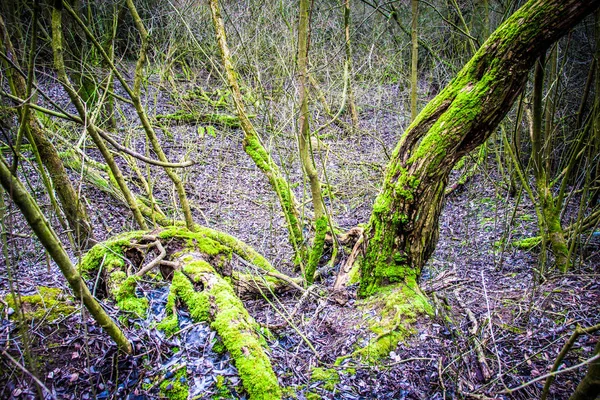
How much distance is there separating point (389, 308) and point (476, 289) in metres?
1.33

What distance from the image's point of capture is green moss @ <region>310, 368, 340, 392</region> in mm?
2346

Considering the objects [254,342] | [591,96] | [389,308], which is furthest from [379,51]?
[254,342]

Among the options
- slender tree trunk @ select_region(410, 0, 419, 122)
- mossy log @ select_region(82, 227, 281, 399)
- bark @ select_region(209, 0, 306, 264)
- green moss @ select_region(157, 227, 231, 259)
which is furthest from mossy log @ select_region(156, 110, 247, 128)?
mossy log @ select_region(82, 227, 281, 399)

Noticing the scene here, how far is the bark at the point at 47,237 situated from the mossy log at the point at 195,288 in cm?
50

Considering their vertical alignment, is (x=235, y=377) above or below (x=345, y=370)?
above

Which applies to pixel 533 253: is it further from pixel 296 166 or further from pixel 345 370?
pixel 296 166

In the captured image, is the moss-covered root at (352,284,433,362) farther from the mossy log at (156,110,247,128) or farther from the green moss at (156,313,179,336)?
the mossy log at (156,110,247,128)

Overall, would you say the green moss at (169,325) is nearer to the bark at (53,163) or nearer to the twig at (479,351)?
the bark at (53,163)

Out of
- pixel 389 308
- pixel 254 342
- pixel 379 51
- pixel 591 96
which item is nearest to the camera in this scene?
pixel 254 342

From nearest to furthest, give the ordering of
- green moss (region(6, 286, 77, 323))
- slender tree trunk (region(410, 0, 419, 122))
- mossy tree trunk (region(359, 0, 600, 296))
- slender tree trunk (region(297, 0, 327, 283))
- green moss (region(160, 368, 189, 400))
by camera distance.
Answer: green moss (region(160, 368, 189, 400)) → green moss (region(6, 286, 77, 323)) → mossy tree trunk (region(359, 0, 600, 296)) → slender tree trunk (region(297, 0, 327, 283)) → slender tree trunk (region(410, 0, 419, 122))

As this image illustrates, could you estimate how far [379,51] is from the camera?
10906 millimetres

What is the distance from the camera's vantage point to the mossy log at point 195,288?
6.75 ft

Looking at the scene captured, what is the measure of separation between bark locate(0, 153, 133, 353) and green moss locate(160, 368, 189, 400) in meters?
0.42

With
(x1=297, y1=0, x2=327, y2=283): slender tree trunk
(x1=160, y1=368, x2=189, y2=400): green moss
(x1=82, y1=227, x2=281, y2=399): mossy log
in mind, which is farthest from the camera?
(x1=297, y1=0, x2=327, y2=283): slender tree trunk
